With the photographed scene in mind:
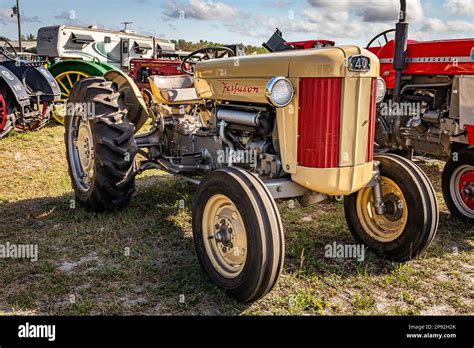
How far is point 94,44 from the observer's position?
14.3 metres

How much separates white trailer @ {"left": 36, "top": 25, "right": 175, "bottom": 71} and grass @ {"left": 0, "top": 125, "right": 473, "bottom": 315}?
379 inches

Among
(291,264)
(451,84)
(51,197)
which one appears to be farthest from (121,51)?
(291,264)

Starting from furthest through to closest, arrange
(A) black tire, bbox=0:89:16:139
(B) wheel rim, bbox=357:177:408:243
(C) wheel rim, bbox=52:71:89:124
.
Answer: (C) wheel rim, bbox=52:71:89:124, (A) black tire, bbox=0:89:16:139, (B) wheel rim, bbox=357:177:408:243

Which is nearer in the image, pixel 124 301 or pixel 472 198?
pixel 124 301

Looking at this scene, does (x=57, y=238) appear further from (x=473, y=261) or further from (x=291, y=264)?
(x=473, y=261)

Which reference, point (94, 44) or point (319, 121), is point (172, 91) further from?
point (94, 44)

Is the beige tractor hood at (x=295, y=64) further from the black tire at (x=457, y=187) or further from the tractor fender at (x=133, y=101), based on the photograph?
the black tire at (x=457, y=187)

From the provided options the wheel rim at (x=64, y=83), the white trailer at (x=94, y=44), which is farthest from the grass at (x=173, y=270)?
the white trailer at (x=94, y=44)

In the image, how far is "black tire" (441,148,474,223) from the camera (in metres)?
4.35

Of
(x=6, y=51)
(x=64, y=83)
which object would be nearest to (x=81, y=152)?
(x=6, y=51)

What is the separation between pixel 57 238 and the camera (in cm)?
373

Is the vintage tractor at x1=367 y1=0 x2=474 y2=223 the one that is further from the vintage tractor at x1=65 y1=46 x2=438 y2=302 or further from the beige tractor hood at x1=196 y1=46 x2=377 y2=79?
the beige tractor hood at x1=196 y1=46 x2=377 y2=79

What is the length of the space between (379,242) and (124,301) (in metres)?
1.89

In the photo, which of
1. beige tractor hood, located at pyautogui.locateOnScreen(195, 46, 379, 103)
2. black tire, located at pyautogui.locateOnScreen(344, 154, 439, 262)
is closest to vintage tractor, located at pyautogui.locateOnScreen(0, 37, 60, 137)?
beige tractor hood, located at pyautogui.locateOnScreen(195, 46, 379, 103)
